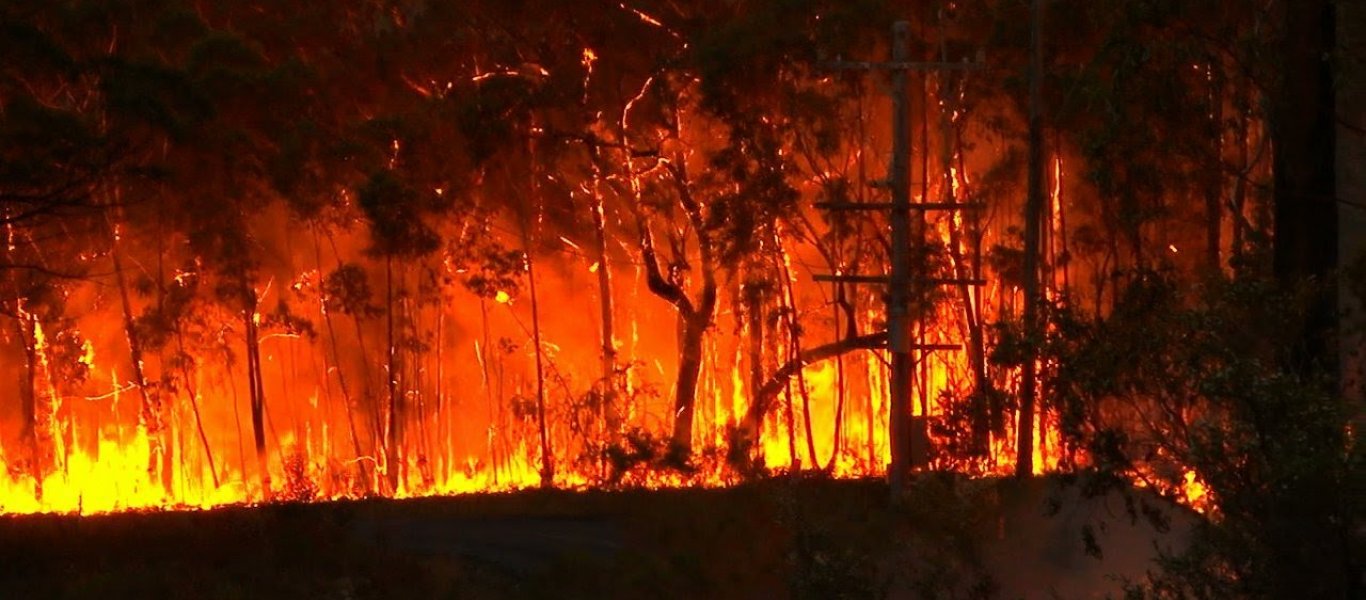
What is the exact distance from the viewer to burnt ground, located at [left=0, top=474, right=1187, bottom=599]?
15289 millimetres

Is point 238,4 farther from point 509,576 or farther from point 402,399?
point 509,576

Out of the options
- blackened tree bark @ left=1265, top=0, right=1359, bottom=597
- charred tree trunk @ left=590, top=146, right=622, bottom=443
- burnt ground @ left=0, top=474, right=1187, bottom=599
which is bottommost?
burnt ground @ left=0, top=474, right=1187, bottom=599

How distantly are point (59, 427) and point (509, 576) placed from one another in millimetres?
21322

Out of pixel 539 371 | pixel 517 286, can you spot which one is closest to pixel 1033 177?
pixel 517 286

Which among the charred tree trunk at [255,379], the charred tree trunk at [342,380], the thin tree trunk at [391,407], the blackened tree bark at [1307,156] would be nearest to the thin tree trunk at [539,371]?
the thin tree trunk at [391,407]

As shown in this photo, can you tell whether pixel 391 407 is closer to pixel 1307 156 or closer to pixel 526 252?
pixel 526 252

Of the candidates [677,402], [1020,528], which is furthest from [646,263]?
[1020,528]

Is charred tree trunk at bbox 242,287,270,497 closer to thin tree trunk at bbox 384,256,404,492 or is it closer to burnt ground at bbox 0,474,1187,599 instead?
thin tree trunk at bbox 384,256,404,492

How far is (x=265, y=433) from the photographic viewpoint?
117 feet

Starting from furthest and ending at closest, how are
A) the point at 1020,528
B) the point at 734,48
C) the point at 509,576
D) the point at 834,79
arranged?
the point at 834,79 < the point at 734,48 < the point at 1020,528 < the point at 509,576

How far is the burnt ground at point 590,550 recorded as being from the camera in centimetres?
1529

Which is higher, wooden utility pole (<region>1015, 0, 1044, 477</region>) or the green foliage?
wooden utility pole (<region>1015, 0, 1044, 477</region>)

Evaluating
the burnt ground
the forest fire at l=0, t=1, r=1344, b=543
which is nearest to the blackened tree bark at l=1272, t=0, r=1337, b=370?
the burnt ground

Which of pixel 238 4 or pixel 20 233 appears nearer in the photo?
pixel 20 233
